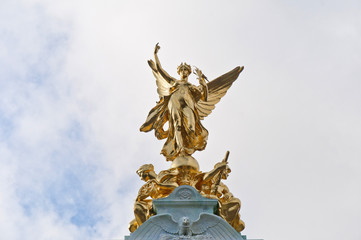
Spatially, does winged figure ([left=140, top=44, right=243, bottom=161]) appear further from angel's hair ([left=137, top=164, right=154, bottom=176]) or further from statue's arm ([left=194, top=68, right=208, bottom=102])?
angel's hair ([left=137, top=164, right=154, bottom=176])

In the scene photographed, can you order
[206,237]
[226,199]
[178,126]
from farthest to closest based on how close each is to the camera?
[178,126] < [226,199] < [206,237]

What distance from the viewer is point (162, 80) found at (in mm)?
20031

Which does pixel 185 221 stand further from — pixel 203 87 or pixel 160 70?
pixel 160 70

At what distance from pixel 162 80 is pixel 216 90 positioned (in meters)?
1.54

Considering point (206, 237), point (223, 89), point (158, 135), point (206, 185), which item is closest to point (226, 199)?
point (206, 185)

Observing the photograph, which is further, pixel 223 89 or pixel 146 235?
pixel 223 89

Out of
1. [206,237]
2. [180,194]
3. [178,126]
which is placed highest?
[178,126]

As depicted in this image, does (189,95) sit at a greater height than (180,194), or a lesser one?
greater

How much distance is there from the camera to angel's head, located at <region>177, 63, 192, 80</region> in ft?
64.4

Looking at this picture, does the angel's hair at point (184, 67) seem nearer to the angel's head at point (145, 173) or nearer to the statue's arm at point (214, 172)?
the angel's head at point (145, 173)

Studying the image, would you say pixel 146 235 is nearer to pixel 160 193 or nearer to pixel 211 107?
pixel 160 193

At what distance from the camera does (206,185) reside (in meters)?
17.2

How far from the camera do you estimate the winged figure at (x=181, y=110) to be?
18.5 m

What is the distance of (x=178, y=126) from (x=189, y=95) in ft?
3.14
